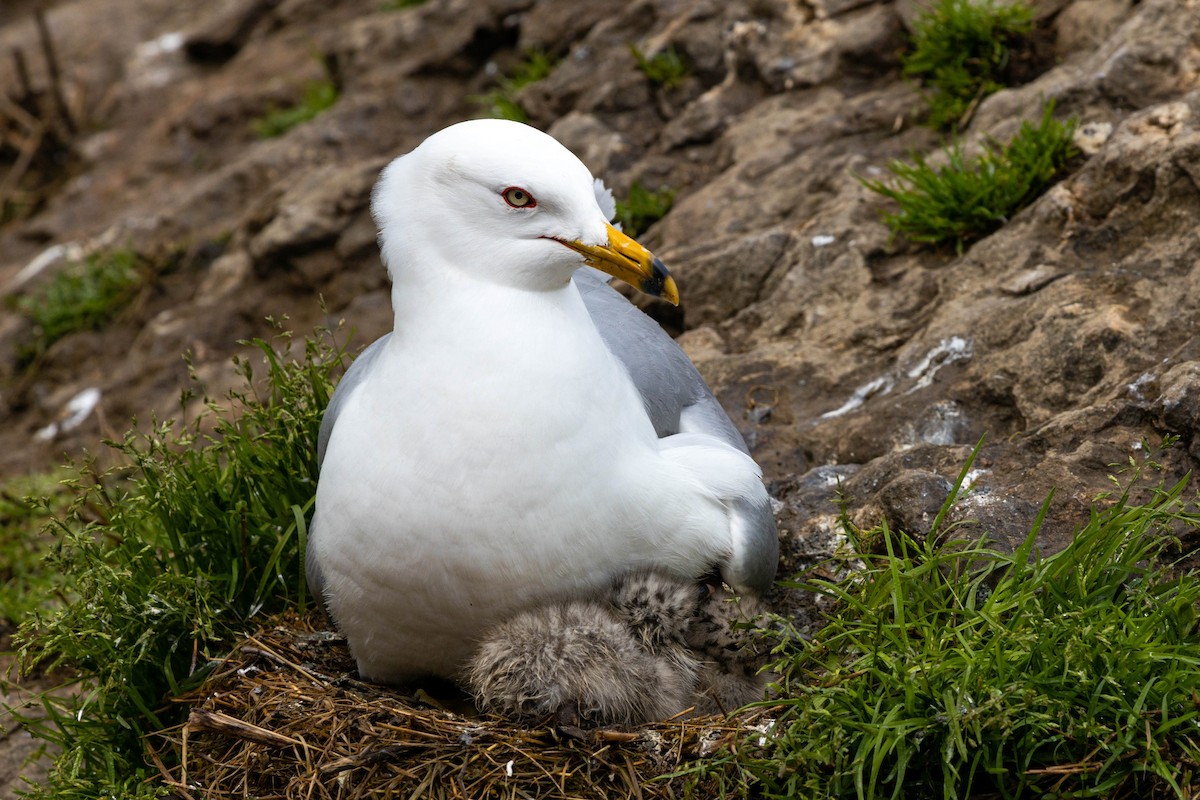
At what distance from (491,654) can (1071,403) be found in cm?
221

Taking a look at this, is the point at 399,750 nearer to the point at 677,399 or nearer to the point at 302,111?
the point at 677,399

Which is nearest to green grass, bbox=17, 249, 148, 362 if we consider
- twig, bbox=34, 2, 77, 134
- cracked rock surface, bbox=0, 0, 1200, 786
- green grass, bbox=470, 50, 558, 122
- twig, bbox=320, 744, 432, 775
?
cracked rock surface, bbox=0, 0, 1200, 786

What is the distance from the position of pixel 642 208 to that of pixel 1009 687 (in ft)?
13.5

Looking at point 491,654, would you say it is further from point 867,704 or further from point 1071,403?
point 1071,403

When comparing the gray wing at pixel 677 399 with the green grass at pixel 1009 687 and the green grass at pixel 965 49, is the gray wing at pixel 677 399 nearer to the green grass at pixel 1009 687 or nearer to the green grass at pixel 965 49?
the green grass at pixel 1009 687

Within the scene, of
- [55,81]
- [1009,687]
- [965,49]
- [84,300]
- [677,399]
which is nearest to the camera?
[1009,687]

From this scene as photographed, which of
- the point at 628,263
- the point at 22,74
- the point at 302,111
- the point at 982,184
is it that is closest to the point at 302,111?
the point at 302,111

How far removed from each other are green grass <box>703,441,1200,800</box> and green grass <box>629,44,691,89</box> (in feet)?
14.2

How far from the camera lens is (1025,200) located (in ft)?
17.6

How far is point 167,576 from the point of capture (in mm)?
4180

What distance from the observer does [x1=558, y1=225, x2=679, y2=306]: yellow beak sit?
3.66m

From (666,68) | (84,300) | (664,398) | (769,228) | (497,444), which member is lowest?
(84,300)

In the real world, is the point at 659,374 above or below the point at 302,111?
above

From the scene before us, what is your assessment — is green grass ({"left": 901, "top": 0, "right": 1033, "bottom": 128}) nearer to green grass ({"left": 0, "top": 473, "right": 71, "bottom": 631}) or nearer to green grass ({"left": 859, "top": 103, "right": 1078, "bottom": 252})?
green grass ({"left": 859, "top": 103, "right": 1078, "bottom": 252})
